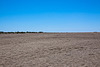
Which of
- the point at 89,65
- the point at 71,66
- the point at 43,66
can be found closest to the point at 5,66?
the point at 43,66

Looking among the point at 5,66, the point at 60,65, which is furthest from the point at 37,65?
the point at 5,66

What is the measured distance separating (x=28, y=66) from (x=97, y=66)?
392 centimetres

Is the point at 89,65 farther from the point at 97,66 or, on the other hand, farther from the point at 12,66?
the point at 12,66

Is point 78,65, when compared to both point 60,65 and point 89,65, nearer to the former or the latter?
point 89,65

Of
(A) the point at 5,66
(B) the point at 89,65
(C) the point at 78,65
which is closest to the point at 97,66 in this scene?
(B) the point at 89,65

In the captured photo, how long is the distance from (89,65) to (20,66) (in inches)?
157

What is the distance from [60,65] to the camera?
19.5ft

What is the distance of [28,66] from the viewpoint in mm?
5852

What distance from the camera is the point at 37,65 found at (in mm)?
6004

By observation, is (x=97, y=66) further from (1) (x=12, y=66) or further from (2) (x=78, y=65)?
(1) (x=12, y=66)

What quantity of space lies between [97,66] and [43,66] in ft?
10.0

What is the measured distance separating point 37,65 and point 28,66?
1.71 feet

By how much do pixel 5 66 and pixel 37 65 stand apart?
185 centimetres

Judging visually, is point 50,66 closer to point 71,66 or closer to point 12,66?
point 71,66
